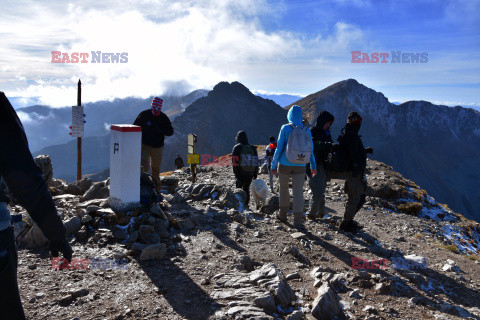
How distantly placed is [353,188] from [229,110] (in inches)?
5113

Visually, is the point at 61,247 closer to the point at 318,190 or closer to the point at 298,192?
the point at 298,192

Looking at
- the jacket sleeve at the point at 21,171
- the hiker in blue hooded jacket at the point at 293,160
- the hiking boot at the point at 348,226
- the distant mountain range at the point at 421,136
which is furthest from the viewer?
the distant mountain range at the point at 421,136

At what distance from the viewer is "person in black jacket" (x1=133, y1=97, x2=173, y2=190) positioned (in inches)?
312

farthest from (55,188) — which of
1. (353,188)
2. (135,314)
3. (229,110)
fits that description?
(229,110)

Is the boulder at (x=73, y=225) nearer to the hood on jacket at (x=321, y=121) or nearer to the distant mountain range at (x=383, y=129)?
the hood on jacket at (x=321, y=121)

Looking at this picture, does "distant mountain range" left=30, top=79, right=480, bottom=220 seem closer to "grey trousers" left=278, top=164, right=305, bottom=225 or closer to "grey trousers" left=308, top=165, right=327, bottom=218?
"grey trousers" left=308, top=165, right=327, bottom=218

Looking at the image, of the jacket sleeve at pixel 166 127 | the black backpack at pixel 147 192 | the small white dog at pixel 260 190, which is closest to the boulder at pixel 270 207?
the small white dog at pixel 260 190

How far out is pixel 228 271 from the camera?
4.45 m

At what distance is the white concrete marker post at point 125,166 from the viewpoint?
562 cm

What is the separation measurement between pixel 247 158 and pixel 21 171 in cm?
656

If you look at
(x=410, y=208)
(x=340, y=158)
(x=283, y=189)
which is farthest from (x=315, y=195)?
(x=410, y=208)

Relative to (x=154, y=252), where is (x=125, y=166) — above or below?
above

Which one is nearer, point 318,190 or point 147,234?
point 147,234

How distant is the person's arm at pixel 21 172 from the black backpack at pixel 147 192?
4.24m
